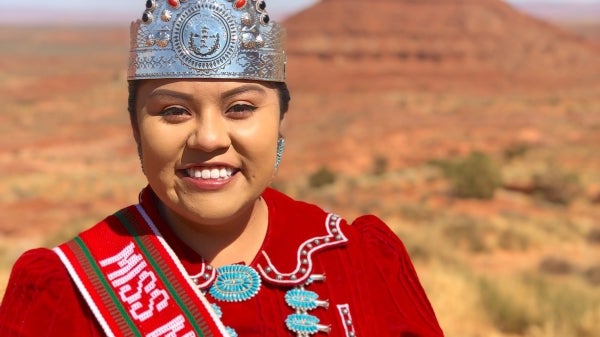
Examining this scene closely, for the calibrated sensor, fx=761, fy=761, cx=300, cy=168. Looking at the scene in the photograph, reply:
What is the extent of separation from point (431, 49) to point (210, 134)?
6207cm

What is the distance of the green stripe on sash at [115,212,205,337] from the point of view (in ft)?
5.92

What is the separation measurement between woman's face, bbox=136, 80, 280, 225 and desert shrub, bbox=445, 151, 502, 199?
590 inches

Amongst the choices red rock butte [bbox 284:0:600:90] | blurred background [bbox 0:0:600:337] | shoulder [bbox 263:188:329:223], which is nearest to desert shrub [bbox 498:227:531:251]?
blurred background [bbox 0:0:600:337]

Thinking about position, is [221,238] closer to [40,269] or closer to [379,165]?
[40,269]

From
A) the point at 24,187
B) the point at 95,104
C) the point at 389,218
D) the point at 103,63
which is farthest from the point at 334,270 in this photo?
the point at 103,63

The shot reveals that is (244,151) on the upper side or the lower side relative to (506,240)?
upper

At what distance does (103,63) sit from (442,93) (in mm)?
43025

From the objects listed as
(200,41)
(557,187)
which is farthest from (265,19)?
(557,187)

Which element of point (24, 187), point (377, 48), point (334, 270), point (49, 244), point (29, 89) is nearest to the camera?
point (334, 270)

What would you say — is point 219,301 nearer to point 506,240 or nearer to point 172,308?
point 172,308

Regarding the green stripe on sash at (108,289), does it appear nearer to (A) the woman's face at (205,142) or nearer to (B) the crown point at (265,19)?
(A) the woman's face at (205,142)

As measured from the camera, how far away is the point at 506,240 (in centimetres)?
1182

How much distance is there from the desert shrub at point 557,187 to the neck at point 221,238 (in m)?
15.5

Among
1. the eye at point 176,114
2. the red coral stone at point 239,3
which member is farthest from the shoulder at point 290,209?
the red coral stone at point 239,3
